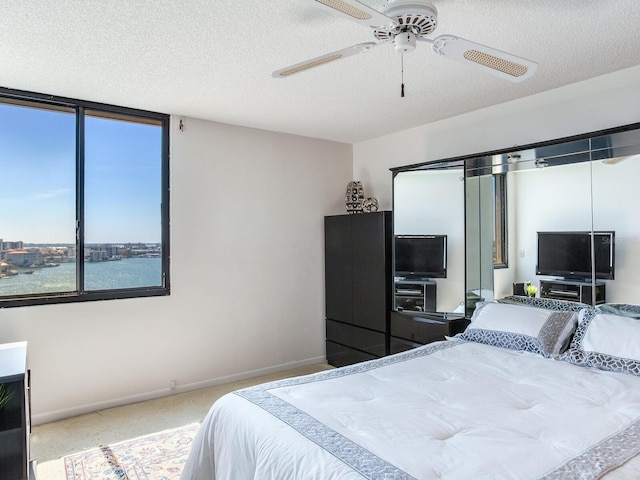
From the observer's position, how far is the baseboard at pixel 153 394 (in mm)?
3168

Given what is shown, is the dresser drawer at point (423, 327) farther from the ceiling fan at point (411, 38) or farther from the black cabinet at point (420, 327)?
the ceiling fan at point (411, 38)

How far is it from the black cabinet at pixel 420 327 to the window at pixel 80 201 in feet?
6.81

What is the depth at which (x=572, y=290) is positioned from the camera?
291cm

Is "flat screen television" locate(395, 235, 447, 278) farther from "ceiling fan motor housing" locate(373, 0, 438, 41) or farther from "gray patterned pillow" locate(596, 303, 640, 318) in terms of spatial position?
"ceiling fan motor housing" locate(373, 0, 438, 41)

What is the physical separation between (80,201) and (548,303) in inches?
143

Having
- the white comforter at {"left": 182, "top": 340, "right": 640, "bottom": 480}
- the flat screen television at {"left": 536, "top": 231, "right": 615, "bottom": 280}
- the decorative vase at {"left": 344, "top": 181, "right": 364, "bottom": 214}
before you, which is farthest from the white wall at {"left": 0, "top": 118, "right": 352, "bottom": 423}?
the flat screen television at {"left": 536, "top": 231, "right": 615, "bottom": 280}

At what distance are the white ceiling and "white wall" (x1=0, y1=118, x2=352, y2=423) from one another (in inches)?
26.9

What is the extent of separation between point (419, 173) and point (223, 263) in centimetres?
200

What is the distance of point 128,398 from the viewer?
3.50 meters

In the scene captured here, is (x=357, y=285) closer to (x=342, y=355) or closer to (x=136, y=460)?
(x=342, y=355)

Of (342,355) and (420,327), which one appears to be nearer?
(420,327)

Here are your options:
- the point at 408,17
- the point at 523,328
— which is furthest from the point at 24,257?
the point at 523,328

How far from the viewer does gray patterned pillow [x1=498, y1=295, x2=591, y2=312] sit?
286cm

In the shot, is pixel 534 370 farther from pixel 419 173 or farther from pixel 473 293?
pixel 419 173
